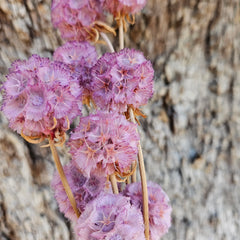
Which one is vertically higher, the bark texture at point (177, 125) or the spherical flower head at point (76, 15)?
the spherical flower head at point (76, 15)

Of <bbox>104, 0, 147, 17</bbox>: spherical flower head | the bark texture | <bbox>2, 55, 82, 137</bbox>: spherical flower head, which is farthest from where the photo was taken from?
the bark texture

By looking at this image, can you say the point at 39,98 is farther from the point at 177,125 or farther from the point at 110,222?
the point at 177,125

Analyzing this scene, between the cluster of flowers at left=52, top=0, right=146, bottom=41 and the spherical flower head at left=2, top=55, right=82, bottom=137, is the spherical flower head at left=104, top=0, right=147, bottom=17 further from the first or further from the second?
the spherical flower head at left=2, top=55, right=82, bottom=137

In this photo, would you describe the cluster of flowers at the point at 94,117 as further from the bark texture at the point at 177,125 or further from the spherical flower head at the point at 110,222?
the bark texture at the point at 177,125

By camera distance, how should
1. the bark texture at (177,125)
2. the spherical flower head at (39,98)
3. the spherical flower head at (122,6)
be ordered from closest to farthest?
1. the spherical flower head at (39,98)
2. the spherical flower head at (122,6)
3. the bark texture at (177,125)

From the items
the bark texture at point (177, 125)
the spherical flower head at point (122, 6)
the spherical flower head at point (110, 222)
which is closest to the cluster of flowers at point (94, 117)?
the spherical flower head at point (110, 222)

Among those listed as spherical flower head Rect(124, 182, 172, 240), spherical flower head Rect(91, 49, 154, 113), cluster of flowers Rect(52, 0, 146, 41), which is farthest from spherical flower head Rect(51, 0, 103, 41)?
spherical flower head Rect(124, 182, 172, 240)
